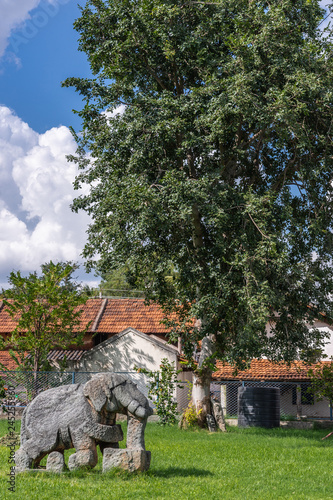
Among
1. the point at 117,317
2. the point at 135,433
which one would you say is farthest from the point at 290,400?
the point at 135,433

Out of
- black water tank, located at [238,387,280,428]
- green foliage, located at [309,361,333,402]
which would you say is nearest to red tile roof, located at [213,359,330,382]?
black water tank, located at [238,387,280,428]

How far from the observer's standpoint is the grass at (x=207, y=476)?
9.40 m

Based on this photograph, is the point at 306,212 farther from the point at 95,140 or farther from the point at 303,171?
the point at 95,140

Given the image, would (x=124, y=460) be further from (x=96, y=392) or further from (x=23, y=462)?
(x=23, y=462)

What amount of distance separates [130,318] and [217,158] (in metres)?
15.5

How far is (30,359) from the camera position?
2677cm

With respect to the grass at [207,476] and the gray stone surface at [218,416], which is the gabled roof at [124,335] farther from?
the grass at [207,476]

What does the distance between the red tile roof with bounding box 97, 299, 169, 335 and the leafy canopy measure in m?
11.5

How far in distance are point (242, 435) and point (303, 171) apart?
9.09m

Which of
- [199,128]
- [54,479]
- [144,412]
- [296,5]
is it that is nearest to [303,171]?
[199,128]

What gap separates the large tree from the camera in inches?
705

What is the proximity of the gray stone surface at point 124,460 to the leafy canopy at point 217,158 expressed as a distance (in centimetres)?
749

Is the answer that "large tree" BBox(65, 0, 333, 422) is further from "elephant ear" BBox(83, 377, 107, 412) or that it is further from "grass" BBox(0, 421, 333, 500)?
"elephant ear" BBox(83, 377, 107, 412)

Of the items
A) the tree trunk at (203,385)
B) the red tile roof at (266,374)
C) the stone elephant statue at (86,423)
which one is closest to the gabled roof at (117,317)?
the red tile roof at (266,374)
